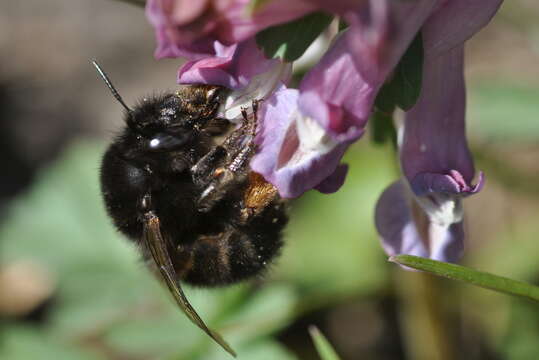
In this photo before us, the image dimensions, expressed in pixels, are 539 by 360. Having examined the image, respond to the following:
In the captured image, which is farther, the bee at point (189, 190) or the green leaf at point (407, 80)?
the bee at point (189, 190)

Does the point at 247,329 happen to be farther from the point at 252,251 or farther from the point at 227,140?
the point at 227,140

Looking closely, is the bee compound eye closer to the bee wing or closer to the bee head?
the bee head

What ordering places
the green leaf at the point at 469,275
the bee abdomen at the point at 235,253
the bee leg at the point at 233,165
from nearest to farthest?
the green leaf at the point at 469,275 → the bee leg at the point at 233,165 → the bee abdomen at the point at 235,253

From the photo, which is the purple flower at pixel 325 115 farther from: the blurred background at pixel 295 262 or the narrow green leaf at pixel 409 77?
the blurred background at pixel 295 262

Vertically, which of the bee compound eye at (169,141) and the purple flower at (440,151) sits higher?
the bee compound eye at (169,141)

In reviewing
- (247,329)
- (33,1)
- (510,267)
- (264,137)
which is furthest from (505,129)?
(33,1)

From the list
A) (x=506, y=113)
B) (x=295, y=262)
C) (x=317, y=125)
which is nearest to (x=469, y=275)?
(x=317, y=125)

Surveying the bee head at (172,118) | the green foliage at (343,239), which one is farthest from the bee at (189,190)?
the green foliage at (343,239)

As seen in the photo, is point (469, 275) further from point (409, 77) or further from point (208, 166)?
point (208, 166)
